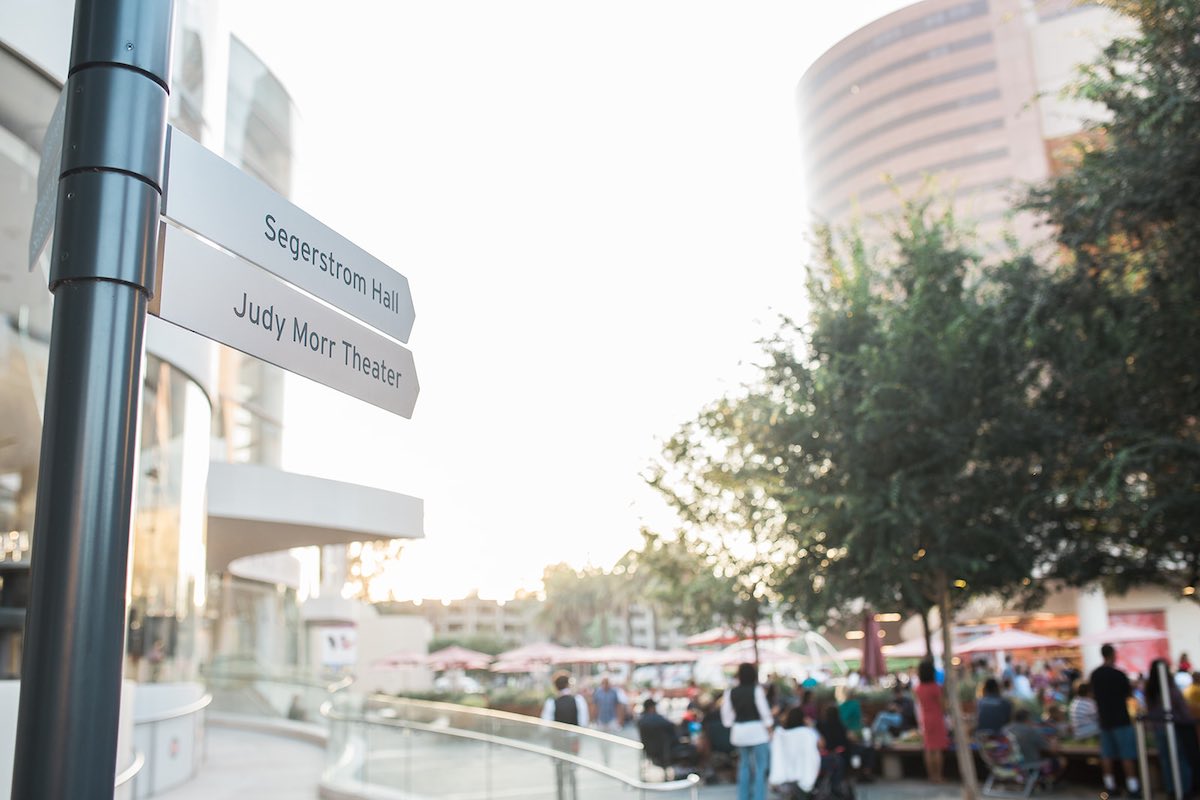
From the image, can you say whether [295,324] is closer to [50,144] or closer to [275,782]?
[50,144]

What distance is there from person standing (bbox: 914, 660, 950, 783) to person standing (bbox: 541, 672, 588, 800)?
519cm

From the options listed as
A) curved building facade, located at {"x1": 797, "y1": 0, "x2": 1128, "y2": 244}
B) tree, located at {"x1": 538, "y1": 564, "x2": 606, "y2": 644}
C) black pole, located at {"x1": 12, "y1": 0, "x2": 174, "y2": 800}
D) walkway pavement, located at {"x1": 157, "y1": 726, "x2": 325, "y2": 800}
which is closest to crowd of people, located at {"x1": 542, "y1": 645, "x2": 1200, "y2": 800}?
walkway pavement, located at {"x1": 157, "y1": 726, "x2": 325, "y2": 800}

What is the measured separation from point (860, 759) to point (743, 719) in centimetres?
537

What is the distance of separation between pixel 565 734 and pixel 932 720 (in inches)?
257

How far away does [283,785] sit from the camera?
50.5 ft

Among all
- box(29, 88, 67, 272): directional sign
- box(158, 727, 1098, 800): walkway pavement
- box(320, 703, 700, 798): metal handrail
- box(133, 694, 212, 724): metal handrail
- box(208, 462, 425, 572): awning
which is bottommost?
box(158, 727, 1098, 800): walkway pavement

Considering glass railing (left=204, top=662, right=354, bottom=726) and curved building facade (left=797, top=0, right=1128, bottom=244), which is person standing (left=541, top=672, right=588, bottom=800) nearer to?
glass railing (left=204, top=662, right=354, bottom=726)

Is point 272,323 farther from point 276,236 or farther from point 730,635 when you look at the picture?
point 730,635

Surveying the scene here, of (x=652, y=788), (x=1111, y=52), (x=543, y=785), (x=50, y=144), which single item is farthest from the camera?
(x=1111, y=52)

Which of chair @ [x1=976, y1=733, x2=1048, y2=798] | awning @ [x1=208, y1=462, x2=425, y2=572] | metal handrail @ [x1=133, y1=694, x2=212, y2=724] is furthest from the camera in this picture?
awning @ [x1=208, y1=462, x2=425, y2=572]

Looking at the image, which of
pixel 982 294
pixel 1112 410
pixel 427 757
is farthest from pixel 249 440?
pixel 1112 410

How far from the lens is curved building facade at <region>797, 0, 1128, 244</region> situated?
4082 inches

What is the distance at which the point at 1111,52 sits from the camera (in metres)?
12.4

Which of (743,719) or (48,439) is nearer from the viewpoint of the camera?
(48,439)
